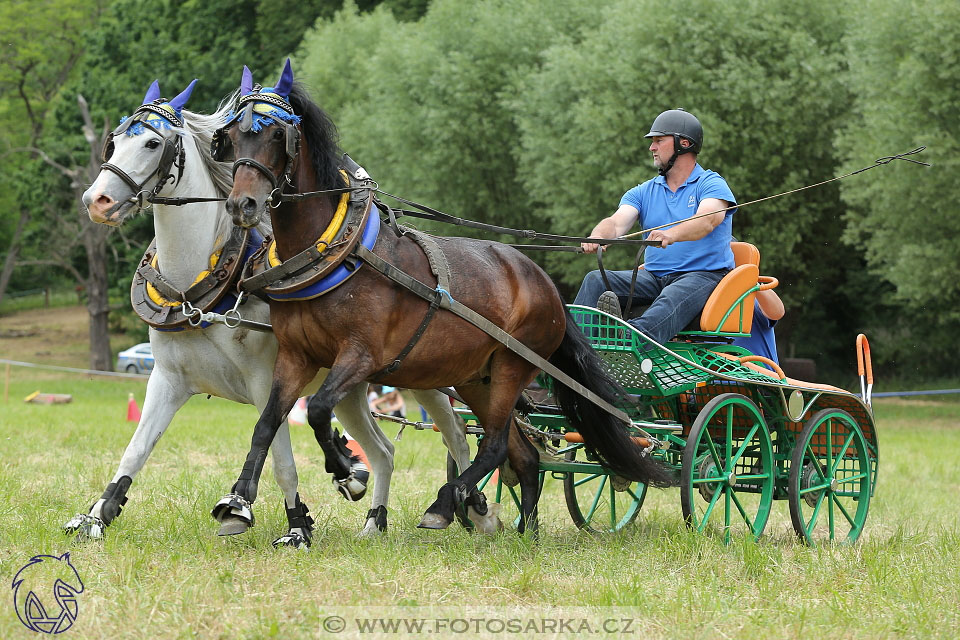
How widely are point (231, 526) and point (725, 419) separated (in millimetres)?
2919

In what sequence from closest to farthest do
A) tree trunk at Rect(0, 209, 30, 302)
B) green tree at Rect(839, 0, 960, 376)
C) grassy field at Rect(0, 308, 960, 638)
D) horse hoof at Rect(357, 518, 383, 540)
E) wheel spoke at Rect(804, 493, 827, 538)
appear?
grassy field at Rect(0, 308, 960, 638) → horse hoof at Rect(357, 518, 383, 540) → wheel spoke at Rect(804, 493, 827, 538) → green tree at Rect(839, 0, 960, 376) → tree trunk at Rect(0, 209, 30, 302)

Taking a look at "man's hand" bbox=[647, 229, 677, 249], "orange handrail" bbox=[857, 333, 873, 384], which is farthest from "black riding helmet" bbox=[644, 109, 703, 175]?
"orange handrail" bbox=[857, 333, 873, 384]

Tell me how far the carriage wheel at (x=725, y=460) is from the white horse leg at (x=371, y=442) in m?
1.69

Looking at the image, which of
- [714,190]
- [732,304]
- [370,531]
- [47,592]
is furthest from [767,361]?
[47,592]

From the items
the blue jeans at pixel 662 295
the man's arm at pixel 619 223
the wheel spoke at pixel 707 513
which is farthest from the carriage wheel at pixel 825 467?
the man's arm at pixel 619 223

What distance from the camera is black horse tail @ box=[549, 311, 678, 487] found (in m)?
6.03

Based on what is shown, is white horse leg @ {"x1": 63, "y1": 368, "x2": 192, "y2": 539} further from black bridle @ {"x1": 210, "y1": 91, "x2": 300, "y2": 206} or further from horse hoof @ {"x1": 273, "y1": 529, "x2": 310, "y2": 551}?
black bridle @ {"x1": 210, "y1": 91, "x2": 300, "y2": 206}

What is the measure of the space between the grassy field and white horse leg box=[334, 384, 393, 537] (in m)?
0.19

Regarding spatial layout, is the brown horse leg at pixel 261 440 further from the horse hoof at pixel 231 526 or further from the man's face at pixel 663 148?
the man's face at pixel 663 148

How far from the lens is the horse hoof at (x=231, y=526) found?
4.71 m

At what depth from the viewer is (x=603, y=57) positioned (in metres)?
20.3

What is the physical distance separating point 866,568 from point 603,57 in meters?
16.2

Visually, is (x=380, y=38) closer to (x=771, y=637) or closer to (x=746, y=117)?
(x=746, y=117)

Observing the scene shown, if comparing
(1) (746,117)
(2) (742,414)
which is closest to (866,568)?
(2) (742,414)
